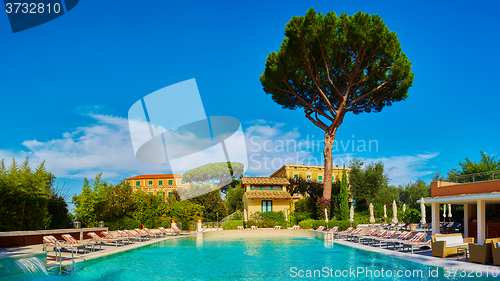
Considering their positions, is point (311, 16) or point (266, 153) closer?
point (311, 16)

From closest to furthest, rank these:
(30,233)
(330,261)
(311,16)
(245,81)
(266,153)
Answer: (330,261)
(30,233)
(311,16)
(245,81)
(266,153)

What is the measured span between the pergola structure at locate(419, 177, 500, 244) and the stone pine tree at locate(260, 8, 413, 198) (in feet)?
35.4

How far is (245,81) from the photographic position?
30.7m

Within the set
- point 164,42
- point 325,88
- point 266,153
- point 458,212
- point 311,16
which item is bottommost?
point 458,212

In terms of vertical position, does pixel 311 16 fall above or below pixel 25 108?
above


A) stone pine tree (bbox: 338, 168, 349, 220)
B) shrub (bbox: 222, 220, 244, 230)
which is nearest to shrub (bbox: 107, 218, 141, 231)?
shrub (bbox: 222, 220, 244, 230)

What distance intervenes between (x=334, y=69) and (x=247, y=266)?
64.8ft

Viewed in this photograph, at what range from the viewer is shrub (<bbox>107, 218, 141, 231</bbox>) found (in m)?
21.1

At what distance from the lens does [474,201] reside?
48.5 ft

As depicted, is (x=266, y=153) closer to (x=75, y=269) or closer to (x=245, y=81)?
(x=245, y=81)

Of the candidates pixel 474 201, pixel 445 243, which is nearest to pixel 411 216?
pixel 474 201

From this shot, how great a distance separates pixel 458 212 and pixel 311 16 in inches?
748

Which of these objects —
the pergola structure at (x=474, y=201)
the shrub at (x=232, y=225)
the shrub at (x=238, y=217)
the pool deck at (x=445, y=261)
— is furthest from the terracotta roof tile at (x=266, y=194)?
the pool deck at (x=445, y=261)

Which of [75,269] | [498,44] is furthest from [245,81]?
[75,269]
